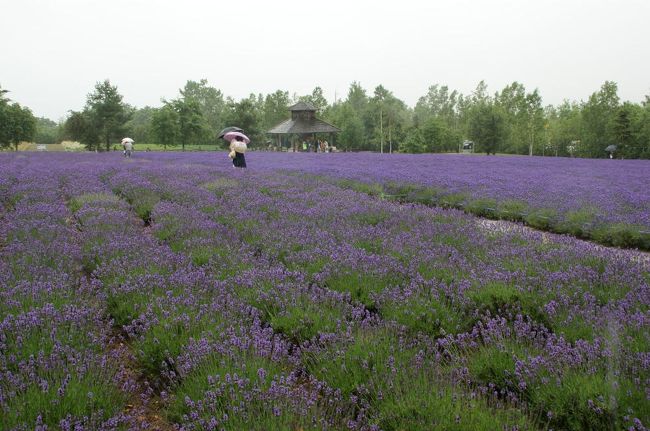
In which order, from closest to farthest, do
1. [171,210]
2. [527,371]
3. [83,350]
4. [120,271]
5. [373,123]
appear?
[527,371], [83,350], [120,271], [171,210], [373,123]

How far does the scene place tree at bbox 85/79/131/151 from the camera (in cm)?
4116

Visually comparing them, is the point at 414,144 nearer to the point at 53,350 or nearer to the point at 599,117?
the point at 599,117

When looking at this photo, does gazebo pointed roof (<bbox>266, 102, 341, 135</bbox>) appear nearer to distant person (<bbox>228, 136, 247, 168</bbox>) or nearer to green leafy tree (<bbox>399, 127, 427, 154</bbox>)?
green leafy tree (<bbox>399, 127, 427, 154</bbox>)

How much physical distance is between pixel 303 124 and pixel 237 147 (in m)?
30.0

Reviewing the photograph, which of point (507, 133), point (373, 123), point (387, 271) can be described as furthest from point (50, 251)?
point (373, 123)

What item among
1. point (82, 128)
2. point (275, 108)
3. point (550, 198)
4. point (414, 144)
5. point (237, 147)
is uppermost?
point (275, 108)

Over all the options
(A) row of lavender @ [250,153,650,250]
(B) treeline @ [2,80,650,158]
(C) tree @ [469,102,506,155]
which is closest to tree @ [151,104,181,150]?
(B) treeline @ [2,80,650,158]

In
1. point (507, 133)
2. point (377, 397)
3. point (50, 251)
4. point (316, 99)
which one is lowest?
point (377, 397)

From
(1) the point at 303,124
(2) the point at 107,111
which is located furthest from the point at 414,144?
(2) the point at 107,111

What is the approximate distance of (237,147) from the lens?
52.6 ft

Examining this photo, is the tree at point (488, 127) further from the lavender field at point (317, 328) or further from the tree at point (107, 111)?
the lavender field at point (317, 328)

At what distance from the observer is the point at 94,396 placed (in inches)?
91.1

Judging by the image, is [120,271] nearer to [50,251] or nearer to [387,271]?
[50,251]

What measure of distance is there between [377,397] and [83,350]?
1.88 meters
